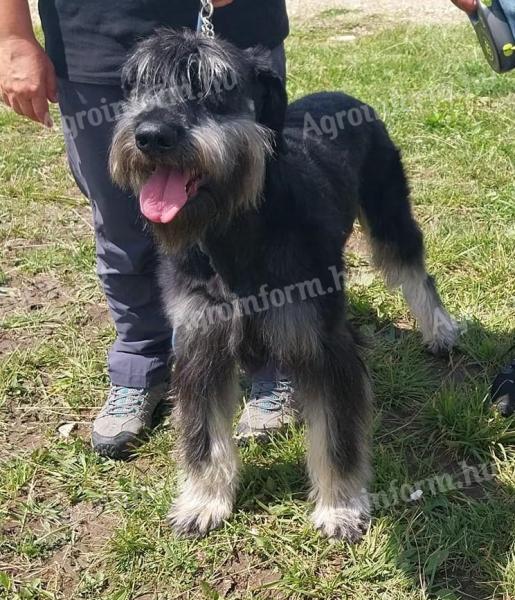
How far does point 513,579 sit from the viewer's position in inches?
107

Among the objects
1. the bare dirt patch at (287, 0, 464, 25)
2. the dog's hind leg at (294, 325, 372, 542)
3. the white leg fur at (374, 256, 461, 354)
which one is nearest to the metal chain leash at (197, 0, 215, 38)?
the dog's hind leg at (294, 325, 372, 542)

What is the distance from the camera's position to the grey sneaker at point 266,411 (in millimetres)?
3496

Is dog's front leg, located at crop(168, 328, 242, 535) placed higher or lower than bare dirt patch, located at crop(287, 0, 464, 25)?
higher

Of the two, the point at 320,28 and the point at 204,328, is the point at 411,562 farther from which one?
the point at 320,28

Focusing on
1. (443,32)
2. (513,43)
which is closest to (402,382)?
(513,43)

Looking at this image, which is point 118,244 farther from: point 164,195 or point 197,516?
point 197,516

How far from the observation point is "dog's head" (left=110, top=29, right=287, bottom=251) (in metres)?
2.31

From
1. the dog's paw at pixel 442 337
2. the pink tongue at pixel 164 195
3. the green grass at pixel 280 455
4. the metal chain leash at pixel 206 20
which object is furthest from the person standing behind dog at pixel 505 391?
the metal chain leash at pixel 206 20

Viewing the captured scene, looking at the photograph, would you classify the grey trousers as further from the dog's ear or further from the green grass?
the dog's ear

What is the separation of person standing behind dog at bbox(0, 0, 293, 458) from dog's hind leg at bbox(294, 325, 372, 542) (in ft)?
0.88

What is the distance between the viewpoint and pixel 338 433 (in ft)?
9.53

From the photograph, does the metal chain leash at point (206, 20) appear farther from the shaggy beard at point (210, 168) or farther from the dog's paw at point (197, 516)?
the dog's paw at point (197, 516)

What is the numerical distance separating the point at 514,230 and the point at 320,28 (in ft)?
19.6

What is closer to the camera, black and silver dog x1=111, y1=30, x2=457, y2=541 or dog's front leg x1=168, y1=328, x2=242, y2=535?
black and silver dog x1=111, y1=30, x2=457, y2=541
